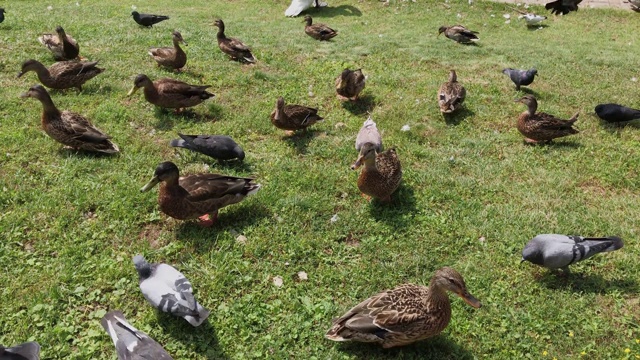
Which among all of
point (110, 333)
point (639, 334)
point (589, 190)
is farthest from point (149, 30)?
point (639, 334)

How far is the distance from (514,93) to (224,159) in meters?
6.20

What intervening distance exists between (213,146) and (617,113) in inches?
271

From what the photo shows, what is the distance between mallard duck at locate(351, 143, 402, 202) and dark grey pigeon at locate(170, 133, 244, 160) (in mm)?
1792

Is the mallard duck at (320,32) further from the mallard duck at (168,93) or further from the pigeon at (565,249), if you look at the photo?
the pigeon at (565,249)

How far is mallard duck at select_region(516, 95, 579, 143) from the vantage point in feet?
24.4

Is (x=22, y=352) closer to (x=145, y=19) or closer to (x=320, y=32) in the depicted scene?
(x=145, y=19)

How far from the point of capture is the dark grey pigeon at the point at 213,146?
21.2 feet

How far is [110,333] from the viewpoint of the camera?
4039 millimetres

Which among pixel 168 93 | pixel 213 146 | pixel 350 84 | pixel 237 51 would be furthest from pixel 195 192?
pixel 237 51

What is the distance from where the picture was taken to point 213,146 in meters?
6.46

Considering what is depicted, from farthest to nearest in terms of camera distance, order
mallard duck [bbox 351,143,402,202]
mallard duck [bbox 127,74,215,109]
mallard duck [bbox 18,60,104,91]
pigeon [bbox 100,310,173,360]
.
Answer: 1. mallard duck [bbox 18,60,104,91]
2. mallard duck [bbox 127,74,215,109]
3. mallard duck [bbox 351,143,402,202]
4. pigeon [bbox 100,310,173,360]

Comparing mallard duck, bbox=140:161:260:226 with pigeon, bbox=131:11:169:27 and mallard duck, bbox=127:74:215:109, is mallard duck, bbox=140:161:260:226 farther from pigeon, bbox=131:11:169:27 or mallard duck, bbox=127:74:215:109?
pigeon, bbox=131:11:169:27

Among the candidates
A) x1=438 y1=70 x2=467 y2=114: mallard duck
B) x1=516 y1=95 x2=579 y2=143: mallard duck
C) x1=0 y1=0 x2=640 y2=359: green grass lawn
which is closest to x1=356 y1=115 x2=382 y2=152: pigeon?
x1=0 y1=0 x2=640 y2=359: green grass lawn

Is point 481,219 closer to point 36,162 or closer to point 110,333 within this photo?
point 110,333
